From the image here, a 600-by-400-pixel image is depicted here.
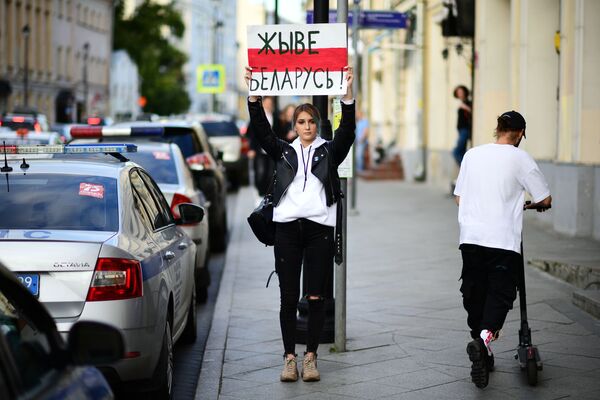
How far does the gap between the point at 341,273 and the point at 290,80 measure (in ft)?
4.44

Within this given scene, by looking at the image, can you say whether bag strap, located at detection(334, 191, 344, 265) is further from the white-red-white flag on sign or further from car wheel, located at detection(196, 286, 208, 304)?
car wheel, located at detection(196, 286, 208, 304)

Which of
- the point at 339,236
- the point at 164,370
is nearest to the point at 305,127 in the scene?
the point at 339,236

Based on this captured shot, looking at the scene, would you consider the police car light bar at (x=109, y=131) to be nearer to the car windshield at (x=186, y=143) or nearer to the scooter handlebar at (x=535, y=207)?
the car windshield at (x=186, y=143)

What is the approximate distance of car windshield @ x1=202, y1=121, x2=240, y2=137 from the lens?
3328 cm

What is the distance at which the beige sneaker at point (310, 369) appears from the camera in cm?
831

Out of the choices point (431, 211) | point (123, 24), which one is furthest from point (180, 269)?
point (123, 24)

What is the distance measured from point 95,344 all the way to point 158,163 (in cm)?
1021

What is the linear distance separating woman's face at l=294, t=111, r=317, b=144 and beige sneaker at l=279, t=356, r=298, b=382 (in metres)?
1.36

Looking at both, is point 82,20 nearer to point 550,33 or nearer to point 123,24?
point 123,24

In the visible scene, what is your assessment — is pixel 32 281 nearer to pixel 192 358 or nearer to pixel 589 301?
pixel 192 358

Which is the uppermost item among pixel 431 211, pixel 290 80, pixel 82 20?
pixel 82 20

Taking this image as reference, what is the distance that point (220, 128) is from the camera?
33.6m

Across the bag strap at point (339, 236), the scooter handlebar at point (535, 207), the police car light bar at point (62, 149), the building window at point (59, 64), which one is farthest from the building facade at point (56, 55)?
the scooter handlebar at point (535, 207)

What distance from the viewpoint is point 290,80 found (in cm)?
884
